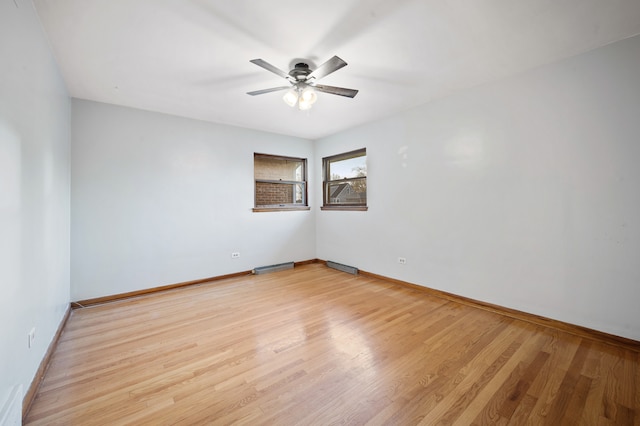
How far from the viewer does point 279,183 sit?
496 centimetres

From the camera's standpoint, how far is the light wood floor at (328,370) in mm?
1477

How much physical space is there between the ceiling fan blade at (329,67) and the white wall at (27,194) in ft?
6.14

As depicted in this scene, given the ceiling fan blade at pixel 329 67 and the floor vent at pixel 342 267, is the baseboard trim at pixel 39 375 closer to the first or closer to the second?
the ceiling fan blade at pixel 329 67

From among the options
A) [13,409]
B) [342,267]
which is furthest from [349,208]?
[13,409]

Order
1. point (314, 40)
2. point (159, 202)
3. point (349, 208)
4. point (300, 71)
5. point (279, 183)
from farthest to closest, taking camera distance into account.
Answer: point (279, 183) < point (349, 208) < point (159, 202) < point (300, 71) < point (314, 40)

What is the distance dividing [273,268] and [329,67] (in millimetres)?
3524

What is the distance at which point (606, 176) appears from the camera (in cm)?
221

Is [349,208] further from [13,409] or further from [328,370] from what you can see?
[13,409]

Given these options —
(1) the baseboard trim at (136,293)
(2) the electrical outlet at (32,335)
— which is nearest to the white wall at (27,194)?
(2) the electrical outlet at (32,335)

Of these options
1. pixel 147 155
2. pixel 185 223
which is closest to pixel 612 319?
pixel 185 223

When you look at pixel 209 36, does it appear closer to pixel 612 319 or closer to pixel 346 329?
pixel 346 329

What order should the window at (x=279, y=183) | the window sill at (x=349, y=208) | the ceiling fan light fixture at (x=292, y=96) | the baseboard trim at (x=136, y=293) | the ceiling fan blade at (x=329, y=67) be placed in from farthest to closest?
the window at (x=279, y=183)
the window sill at (x=349, y=208)
the baseboard trim at (x=136, y=293)
the ceiling fan light fixture at (x=292, y=96)
the ceiling fan blade at (x=329, y=67)

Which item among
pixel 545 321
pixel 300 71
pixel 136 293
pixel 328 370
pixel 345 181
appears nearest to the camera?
pixel 328 370

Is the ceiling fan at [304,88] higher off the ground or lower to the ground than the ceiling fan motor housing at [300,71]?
lower
